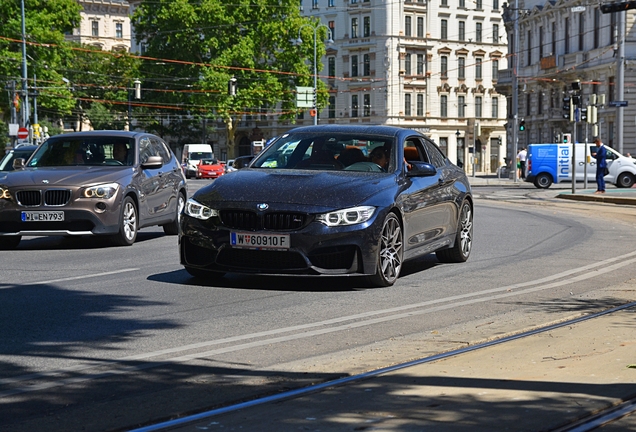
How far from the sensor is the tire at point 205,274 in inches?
421

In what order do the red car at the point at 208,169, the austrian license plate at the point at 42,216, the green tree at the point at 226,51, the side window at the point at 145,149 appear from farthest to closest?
1. the red car at the point at 208,169
2. the green tree at the point at 226,51
3. the side window at the point at 145,149
4. the austrian license plate at the point at 42,216

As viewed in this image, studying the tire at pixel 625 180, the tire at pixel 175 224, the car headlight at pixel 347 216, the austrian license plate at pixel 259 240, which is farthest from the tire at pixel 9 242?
the tire at pixel 625 180

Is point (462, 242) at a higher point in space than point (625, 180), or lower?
higher

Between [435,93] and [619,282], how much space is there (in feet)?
299

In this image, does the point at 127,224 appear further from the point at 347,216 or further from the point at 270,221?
the point at 347,216

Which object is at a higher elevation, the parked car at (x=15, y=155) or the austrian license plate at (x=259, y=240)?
the parked car at (x=15, y=155)

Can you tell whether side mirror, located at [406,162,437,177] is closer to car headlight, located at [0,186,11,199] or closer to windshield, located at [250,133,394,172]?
windshield, located at [250,133,394,172]

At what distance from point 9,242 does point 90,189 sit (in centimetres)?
147

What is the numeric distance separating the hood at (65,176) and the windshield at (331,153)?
375 centimetres

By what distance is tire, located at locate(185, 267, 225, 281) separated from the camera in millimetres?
10703

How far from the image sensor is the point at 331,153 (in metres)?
11.4

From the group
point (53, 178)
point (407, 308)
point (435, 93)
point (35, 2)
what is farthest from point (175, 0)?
point (407, 308)

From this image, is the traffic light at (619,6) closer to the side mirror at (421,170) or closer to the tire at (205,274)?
the side mirror at (421,170)

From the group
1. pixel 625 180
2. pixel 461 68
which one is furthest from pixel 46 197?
pixel 461 68
